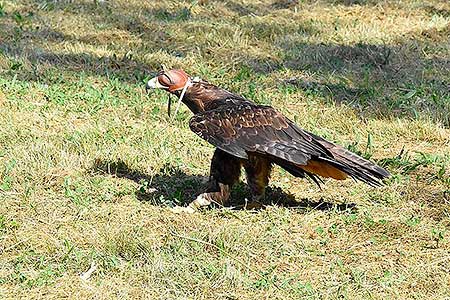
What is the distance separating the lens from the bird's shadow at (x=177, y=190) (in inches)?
224

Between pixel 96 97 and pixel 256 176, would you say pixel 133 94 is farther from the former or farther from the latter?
pixel 256 176

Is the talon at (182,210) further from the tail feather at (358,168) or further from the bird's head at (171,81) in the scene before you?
the tail feather at (358,168)

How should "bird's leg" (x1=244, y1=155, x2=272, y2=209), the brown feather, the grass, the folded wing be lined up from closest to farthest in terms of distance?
the grass, the folded wing, the brown feather, "bird's leg" (x1=244, y1=155, x2=272, y2=209)

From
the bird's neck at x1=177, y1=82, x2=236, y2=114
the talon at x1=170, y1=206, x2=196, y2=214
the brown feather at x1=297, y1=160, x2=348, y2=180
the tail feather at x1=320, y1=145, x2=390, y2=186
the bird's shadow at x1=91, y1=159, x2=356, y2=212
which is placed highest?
the bird's neck at x1=177, y1=82, x2=236, y2=114

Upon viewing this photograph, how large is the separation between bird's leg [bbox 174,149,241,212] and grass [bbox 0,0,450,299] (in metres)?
0.12

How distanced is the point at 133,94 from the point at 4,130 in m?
1.70

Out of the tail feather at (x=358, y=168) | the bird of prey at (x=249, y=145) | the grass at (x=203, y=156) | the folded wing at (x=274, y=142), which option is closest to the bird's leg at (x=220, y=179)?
the bird of prey at (x=249, y=145)

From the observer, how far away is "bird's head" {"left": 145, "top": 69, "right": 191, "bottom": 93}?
5.43m

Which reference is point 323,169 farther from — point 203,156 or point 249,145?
point 203,156

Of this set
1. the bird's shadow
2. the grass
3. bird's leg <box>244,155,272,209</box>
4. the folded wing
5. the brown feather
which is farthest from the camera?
the bird's shadow

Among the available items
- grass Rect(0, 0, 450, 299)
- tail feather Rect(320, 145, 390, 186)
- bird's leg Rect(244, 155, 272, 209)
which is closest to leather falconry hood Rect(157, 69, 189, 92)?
bird's leg Rect(244, 155, 272, 209)

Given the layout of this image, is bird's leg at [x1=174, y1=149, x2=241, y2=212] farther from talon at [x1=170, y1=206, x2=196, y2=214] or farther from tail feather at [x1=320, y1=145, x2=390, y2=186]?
tail feather at [x1=320, y1=145, x2=390, y2=186]

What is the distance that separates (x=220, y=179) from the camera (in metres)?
5.52

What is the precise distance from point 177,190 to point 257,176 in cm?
73
